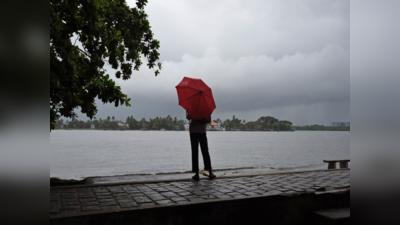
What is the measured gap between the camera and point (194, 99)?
628cm

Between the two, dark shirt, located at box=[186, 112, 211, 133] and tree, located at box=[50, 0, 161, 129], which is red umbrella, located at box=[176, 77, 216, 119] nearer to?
dark shirt, located at box=[186, 112, 211, 133]

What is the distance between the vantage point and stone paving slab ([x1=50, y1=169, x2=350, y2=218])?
13.0 feet

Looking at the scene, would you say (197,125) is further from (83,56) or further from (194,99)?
(83,56)

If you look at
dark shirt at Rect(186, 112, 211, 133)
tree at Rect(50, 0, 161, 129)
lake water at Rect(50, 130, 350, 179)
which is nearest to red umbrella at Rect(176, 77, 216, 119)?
dark shirt at Rect(186, 112, 211, 133)

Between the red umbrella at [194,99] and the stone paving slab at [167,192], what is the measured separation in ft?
5.25

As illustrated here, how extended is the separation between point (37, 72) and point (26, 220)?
2.00 feet

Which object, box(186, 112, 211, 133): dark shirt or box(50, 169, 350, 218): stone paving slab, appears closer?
box(50, 169, 350, 218): stone paving slab

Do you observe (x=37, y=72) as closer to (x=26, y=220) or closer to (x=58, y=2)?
(x=26, y=220)

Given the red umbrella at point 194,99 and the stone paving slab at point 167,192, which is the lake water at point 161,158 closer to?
the stone paving slab at point 167,192

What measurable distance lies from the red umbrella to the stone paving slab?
160 centimetres

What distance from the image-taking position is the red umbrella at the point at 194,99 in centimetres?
627

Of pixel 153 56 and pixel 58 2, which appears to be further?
pixel 153 56

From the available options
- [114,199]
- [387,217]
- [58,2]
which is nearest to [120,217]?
[114,199]

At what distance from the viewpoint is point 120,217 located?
3646 mm
